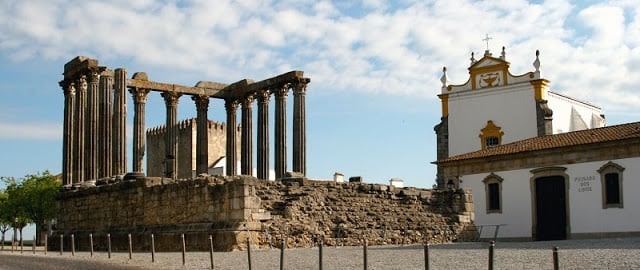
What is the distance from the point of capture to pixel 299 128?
1460 inches

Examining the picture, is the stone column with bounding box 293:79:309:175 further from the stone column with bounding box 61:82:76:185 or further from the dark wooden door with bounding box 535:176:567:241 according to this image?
the dark wooden door with bounding box 535:176:567:241

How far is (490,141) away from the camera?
4509cm

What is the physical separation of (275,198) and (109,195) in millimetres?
8322

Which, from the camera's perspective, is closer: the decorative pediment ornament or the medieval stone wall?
the decorative pediment ornament

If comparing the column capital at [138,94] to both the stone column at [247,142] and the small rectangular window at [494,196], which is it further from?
the small rectangular window at [494,196]

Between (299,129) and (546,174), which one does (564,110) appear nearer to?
(546,174)

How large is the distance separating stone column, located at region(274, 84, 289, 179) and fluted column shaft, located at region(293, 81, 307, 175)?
632 millimetres

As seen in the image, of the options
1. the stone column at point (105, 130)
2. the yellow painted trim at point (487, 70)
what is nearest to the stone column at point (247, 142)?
the stone column at point (105, 130)

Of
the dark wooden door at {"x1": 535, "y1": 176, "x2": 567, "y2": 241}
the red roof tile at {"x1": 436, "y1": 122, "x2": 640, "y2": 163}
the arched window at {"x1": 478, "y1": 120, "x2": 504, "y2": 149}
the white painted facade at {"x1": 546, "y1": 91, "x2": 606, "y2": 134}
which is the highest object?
the white painted facade at {"x1": 546, "y1": 91, "x2": 606, "y2": 134}

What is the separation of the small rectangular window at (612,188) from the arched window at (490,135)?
14.0 metres

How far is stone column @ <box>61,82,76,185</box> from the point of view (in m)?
34.4

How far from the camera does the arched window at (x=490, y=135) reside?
4488 centimetres

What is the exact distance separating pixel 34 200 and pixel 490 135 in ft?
90.7

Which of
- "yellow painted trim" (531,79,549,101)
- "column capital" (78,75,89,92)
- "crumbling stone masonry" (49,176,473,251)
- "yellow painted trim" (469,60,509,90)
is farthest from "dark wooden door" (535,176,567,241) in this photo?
"column capital" (78,75,89,92)
